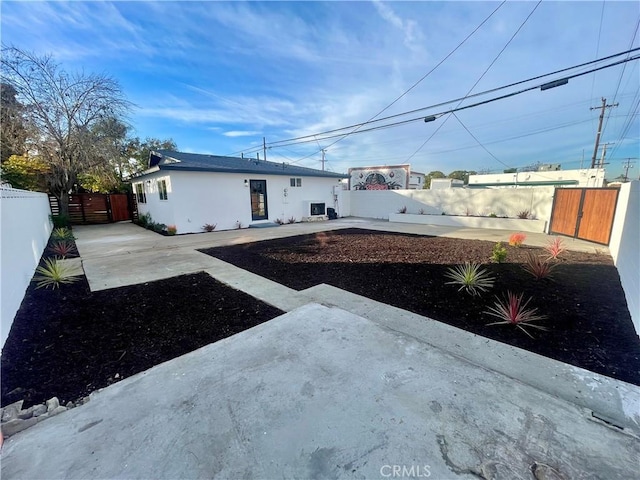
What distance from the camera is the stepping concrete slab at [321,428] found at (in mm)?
Result: 1445

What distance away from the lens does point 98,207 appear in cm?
1585

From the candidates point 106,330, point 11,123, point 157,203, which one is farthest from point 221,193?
point 106,330

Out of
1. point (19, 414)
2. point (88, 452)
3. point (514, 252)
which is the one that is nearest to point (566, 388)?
point (88, 452)

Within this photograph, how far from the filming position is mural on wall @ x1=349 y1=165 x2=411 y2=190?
2422 cm

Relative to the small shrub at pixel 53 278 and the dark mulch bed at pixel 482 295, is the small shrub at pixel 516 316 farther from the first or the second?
the small shrub at pixel 53 278

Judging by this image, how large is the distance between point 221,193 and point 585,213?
42.8 feet

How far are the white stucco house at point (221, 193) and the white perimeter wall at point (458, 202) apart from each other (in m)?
2.99

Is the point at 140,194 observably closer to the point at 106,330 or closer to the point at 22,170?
the point at 22,170

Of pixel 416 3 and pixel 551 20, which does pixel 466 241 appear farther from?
pixel 416 3

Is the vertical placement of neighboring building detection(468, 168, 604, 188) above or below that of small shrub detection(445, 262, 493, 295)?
above

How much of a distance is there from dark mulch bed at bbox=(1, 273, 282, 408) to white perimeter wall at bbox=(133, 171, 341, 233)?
6.81 metres

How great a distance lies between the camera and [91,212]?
614 inches

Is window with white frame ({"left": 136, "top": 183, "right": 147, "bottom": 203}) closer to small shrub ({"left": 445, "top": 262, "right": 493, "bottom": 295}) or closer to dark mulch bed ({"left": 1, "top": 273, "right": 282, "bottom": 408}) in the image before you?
dark mulch bed ({"left": 1, "top": 273, "right": 282, "bottom": 408})

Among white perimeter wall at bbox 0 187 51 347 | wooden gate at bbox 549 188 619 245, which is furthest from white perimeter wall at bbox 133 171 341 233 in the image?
wooden gate at bbox 549 188 619 245
